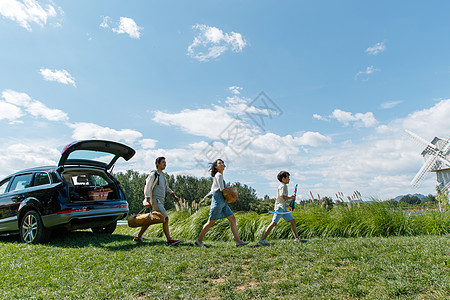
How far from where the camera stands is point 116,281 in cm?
425

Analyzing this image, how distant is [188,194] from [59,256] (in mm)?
46853

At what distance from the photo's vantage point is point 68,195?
6.73 m

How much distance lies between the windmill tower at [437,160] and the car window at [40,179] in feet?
106

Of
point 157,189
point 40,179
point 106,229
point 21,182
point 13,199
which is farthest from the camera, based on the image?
point 106,229

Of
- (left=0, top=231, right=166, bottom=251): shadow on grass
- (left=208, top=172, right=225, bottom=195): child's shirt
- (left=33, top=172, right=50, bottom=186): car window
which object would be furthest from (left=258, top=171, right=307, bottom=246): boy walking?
(left=33, top=172, right=50, bottom=186): car window

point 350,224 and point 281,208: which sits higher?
point 281,208

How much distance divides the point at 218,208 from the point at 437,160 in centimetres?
3173

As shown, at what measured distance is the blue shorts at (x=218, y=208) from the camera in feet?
19.7

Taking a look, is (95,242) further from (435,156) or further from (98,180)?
(435,156)

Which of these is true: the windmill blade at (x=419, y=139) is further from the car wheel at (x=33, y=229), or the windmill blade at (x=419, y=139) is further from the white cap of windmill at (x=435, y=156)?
the car wheel at (x=33, y=229)

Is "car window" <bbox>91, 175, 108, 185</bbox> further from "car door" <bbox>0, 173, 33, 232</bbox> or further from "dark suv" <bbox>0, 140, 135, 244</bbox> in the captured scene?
"car door" <bbox>0, 173, 33, 232</bbox>

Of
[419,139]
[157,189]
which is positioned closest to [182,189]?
[419,139]

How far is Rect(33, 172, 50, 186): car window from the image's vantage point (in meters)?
7.25

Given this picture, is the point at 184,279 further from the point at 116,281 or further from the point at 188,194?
the point at 188,194
